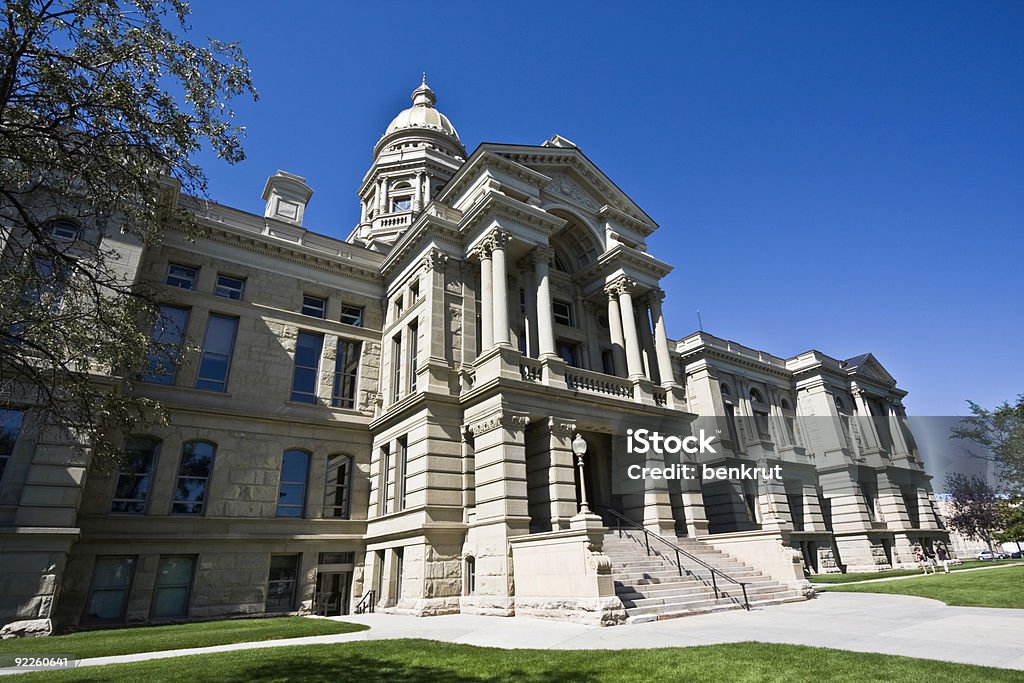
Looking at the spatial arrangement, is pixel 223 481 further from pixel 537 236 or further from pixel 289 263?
pixel 537 236

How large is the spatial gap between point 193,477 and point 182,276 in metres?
8.67

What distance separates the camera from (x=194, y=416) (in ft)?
68.3

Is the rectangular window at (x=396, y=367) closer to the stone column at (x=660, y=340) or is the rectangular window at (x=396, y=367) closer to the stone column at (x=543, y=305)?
the stone column at (x=543, y=305)

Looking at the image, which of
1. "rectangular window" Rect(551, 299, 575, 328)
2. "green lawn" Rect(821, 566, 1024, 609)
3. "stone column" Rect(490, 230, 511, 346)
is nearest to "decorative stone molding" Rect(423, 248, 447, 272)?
"stone column" Rect(490, 230, 511, 346)

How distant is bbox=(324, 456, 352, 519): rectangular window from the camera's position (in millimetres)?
22797

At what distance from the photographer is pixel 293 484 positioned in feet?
73.1

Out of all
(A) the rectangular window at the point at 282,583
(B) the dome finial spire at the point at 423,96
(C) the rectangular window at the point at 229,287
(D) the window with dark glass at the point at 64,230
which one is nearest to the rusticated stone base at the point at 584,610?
(A) the rectangular window at the point at 282,583

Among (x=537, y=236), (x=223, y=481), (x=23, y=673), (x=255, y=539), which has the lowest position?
(x=23, y=673)

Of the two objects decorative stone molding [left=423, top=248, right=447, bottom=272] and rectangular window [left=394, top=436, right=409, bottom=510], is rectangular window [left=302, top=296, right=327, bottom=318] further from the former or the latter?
rectangular window [left=394, top=436, right=409, bottom=510]

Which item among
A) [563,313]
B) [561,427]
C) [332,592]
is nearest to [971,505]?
[563,313]

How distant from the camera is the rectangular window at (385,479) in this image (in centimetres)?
2221

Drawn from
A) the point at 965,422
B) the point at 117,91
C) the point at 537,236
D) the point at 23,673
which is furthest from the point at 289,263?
the point at 965,422

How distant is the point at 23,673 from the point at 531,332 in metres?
19.2

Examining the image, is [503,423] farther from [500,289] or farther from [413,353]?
[413,353]
